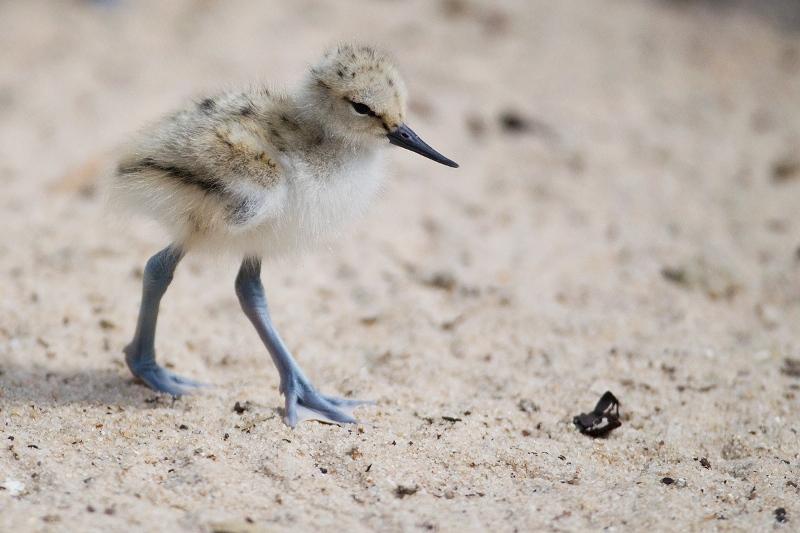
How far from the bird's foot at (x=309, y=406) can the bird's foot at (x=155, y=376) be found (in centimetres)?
43

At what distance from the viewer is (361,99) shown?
327 cm

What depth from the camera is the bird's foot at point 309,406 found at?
3344mm

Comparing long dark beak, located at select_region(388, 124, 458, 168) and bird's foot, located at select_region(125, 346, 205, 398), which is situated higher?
long dark beak, located at select_region(388, 124, 458, 168)

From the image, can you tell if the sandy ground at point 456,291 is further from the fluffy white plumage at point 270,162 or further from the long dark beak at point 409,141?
the long dark beak at point 409,141

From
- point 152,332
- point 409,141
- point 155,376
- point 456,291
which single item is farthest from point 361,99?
point 456,291

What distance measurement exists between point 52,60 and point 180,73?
0.94 m

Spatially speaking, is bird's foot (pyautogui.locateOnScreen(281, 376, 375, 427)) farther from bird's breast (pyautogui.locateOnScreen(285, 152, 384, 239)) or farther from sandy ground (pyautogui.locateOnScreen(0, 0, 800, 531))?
bird's breast (pyautogui.locateOnScreen(285, 152, 384, 239))

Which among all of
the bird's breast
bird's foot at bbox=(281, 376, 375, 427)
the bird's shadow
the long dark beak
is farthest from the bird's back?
the bird's shadow

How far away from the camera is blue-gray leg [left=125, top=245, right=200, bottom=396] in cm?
347

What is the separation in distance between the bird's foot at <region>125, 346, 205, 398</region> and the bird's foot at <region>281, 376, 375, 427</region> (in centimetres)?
43

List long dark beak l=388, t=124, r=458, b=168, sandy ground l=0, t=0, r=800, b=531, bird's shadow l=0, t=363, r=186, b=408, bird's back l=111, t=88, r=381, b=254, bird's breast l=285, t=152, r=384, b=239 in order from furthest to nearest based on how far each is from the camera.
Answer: bird's shadow l=0, t=363, r=186, b=408 < long dark beak l=388, t=124, r=458, b=168 < bird's breast l=285, t=152, r=384, b=239 < bird's back l=111, t=88, r=381, b=254 < sandy ground l=0, t=0, r=800, b=531

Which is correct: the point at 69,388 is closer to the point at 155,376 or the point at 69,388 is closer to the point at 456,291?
the point at 155,376

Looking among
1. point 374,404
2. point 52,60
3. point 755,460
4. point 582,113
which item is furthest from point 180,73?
point 755,460

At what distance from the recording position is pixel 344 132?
329 centimetres
